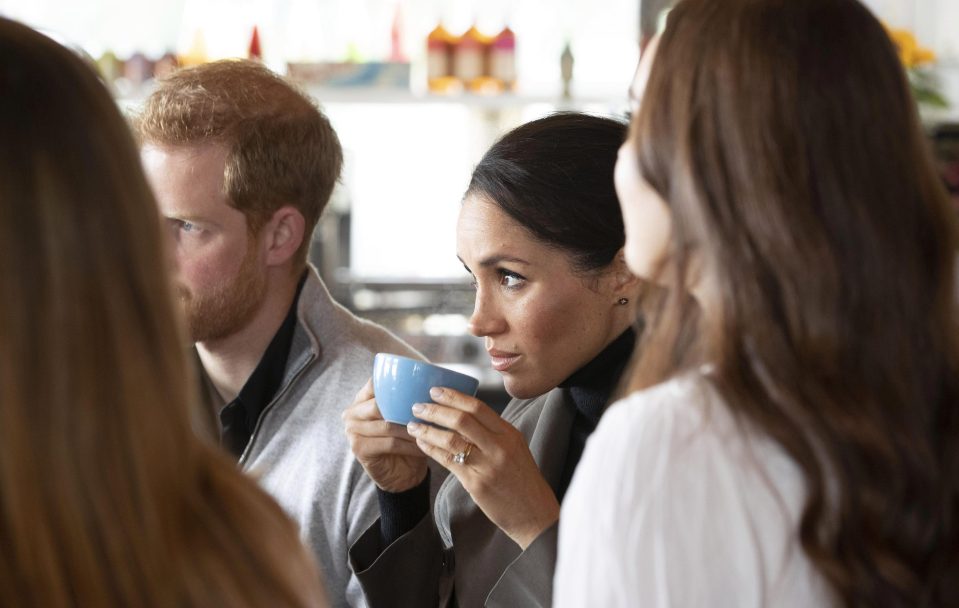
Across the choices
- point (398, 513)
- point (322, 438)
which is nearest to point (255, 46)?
point (322, 438)

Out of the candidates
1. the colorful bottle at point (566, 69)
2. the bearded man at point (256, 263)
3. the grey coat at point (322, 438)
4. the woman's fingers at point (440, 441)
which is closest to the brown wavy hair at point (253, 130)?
the bearded man at point (256, 263)

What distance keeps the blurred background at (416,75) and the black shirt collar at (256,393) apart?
2.25 metres

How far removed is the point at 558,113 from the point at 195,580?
3.75 feet

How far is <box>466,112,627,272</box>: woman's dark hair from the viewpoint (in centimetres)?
165

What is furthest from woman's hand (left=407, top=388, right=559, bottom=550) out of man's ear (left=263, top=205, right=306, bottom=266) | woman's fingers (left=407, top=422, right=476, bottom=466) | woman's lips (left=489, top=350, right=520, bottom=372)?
man's ear (left=263, top=205, right=306, bottom=266)

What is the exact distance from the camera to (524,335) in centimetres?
164

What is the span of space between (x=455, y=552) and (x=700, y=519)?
0.84m

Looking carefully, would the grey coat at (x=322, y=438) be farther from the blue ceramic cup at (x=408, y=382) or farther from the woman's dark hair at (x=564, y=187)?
the woman's dark hair at (x=564, y=187)

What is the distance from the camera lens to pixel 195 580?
747mm

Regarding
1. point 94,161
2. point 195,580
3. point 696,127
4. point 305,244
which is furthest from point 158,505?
point 305,244

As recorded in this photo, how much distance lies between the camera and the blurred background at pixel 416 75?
4633 mm

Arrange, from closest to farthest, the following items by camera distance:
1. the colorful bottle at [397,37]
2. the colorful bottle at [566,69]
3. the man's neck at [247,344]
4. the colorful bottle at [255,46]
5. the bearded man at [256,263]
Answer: the bearded man at [256,263] → the man's neck at [247,344] → the colorful bottle at [566,69] → the colorful bottle at [255,46] → the colorful bottle at [397,37]

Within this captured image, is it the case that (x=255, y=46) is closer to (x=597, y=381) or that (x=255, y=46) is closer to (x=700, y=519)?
(x=597, y=381)

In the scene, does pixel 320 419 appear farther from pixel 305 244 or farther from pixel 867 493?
pixel 867 493
